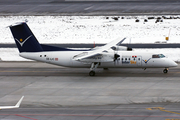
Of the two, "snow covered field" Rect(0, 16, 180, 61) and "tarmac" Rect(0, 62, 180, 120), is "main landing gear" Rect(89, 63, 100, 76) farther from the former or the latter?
"snow covered field" Rect(0, 16, 180, 61)

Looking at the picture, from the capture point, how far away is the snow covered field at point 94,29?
53219 mm

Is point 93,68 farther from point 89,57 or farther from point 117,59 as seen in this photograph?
point 117,59

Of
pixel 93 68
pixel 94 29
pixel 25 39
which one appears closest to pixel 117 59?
pixel 93 68

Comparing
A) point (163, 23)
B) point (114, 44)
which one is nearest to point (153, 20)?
point (163, 23)

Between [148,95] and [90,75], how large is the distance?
8.74m

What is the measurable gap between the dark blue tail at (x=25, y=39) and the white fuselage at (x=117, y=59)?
0.54 m

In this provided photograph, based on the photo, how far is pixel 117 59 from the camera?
33438mm

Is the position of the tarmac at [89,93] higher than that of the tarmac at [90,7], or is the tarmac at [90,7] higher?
the tarmac at [90,7]

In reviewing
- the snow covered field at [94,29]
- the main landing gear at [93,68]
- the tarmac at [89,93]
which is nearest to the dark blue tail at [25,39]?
the tarmac at [89,93]

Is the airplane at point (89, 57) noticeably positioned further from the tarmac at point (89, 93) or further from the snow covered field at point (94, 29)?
the snow covered field at point (94, 29)

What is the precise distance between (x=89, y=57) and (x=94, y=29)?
2572cm

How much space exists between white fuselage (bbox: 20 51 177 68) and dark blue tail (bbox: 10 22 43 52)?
0.54m

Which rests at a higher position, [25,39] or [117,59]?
[25,39]

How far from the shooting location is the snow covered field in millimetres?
53219
